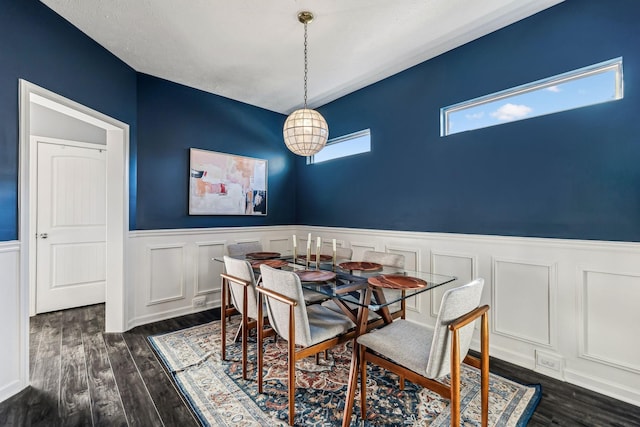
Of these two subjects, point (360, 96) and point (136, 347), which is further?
point (360, 96)

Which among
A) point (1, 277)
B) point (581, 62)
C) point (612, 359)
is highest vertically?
point (581, 62)

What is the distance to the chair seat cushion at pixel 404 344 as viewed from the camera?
148cm

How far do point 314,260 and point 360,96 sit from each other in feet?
7.45

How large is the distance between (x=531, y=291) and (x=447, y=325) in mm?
1477

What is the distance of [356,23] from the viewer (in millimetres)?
2428

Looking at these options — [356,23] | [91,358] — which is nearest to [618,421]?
[356,23]

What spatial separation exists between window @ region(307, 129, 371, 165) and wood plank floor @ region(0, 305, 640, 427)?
2697 mm

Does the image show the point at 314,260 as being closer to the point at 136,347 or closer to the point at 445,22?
the point at 136,347

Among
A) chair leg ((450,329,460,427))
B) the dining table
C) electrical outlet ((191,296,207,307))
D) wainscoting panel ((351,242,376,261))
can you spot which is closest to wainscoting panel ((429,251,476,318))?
the dining table

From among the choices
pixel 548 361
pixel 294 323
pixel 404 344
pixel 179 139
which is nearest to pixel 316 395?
pixel 294 323

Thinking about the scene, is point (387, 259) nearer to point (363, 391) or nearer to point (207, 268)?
point (363, 391)

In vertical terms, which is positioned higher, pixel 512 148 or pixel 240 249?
pixel 512 148

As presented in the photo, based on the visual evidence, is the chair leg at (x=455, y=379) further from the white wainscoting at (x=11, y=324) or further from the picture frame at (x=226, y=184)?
the picture frame at (x=226, y=184)

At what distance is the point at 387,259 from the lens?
2.67 meters
